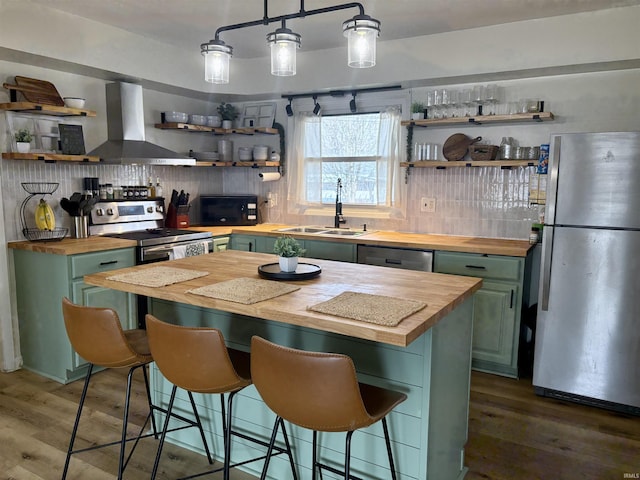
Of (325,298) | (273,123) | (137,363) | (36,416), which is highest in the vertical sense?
(273,123)

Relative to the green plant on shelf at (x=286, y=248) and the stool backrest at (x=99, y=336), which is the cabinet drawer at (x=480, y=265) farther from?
the stool backrest at (x=99, y=336)

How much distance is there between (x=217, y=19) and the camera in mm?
3535

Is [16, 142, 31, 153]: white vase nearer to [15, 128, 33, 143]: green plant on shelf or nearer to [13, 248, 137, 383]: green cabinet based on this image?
[15, 128, 33, 143]: green plant on shelf

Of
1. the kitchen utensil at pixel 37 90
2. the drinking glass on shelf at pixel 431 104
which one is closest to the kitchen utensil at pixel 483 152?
the drinking glass on shelf at pixel 431 104

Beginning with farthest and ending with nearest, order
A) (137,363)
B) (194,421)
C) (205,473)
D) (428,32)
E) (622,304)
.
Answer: (428,32) < (622,304) < (194,421) < (205,473) < (137,363)

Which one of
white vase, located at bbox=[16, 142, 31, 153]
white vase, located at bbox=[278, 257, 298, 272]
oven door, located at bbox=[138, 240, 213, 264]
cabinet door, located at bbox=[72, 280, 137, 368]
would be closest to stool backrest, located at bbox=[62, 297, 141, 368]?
white vase, located at bbox=[278, 257, 298, 272]

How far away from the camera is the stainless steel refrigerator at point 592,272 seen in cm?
281

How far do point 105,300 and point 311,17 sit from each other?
2.50 m

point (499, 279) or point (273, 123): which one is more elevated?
point (273, 123)

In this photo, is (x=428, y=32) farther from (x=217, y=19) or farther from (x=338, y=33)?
(x=217, y=19)

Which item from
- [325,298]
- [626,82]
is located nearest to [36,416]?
[325,298]

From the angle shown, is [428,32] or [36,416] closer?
[36,416]

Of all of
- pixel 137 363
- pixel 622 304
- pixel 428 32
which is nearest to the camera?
pixel 137 363

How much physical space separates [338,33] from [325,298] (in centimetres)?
270
